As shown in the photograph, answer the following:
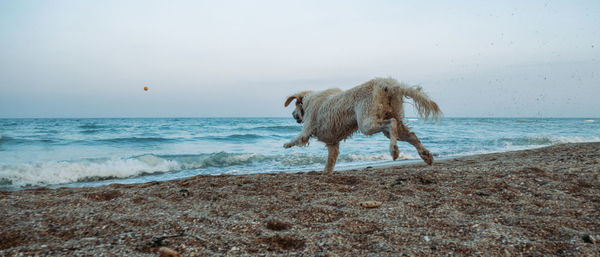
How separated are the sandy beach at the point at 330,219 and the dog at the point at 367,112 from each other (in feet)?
2.32

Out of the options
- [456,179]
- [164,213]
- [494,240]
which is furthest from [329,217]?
[456,179]

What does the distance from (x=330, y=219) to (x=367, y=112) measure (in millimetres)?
2043

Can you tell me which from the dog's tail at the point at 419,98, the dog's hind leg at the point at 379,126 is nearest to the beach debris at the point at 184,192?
the dog's hind leg at the point at 379,126

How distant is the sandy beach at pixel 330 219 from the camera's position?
2273mm

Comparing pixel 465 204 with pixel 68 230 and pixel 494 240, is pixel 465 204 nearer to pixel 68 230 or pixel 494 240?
pixel 494 240

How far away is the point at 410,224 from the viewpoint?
2.70 m

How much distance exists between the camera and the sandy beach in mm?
2273

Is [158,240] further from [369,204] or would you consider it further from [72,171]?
[72,171]

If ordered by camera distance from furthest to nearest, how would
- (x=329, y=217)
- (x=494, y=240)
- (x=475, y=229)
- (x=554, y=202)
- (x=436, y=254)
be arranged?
(x=554, y=202) < (x=329, y=217) < (x=475, y=229) < (x=494, y=240) < (x=436, y=254)

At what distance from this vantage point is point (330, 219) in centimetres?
293

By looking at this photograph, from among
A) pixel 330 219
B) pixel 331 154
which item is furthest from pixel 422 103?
pixel 330 219

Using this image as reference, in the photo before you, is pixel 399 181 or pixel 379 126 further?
pixel 379 126

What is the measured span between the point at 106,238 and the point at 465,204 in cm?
309

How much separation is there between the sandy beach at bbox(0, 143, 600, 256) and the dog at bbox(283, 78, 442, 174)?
71 centimetres
